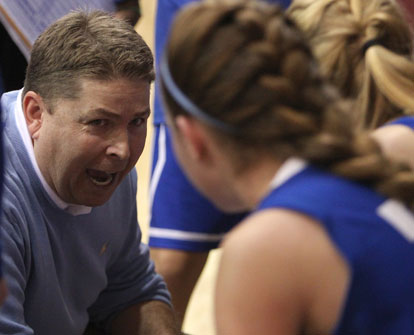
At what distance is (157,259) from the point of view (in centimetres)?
219

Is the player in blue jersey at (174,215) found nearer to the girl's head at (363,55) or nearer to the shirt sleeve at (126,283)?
the shirt sleeve at (126,283)

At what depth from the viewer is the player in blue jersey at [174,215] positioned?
2.10 m

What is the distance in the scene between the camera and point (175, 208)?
2.11 meters

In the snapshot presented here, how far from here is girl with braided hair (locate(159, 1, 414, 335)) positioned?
1.02m

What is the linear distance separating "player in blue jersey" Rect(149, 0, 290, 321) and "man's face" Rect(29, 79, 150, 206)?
0.44 m

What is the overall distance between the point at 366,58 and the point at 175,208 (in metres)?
0.77

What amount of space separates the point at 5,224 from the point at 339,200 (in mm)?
668

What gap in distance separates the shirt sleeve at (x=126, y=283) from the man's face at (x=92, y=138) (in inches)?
9.0

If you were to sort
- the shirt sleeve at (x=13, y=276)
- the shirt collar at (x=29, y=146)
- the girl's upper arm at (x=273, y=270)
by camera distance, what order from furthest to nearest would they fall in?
the shirt collar at (x=29, y=146), the shirt sleeve at (x=13, y=276), the girl's upper arm at (x=273, y=270)

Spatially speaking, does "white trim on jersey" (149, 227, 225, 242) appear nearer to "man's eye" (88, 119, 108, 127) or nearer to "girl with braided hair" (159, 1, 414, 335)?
"man's eye" (88, 119, 108, 127)

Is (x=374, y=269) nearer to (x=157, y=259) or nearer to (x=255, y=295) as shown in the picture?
(x=255, y=295)

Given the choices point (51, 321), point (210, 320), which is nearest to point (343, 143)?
point (51, 321)

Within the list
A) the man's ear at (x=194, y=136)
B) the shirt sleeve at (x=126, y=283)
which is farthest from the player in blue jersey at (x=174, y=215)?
the man's ear at (x=194, y=136)

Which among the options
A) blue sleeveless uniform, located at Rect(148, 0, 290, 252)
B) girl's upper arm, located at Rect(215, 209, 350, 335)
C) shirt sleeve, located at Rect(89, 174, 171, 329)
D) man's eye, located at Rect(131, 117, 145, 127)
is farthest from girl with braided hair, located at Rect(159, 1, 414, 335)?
blue sleeveless uniform, located at Rect(148, 0, 290, 252)
